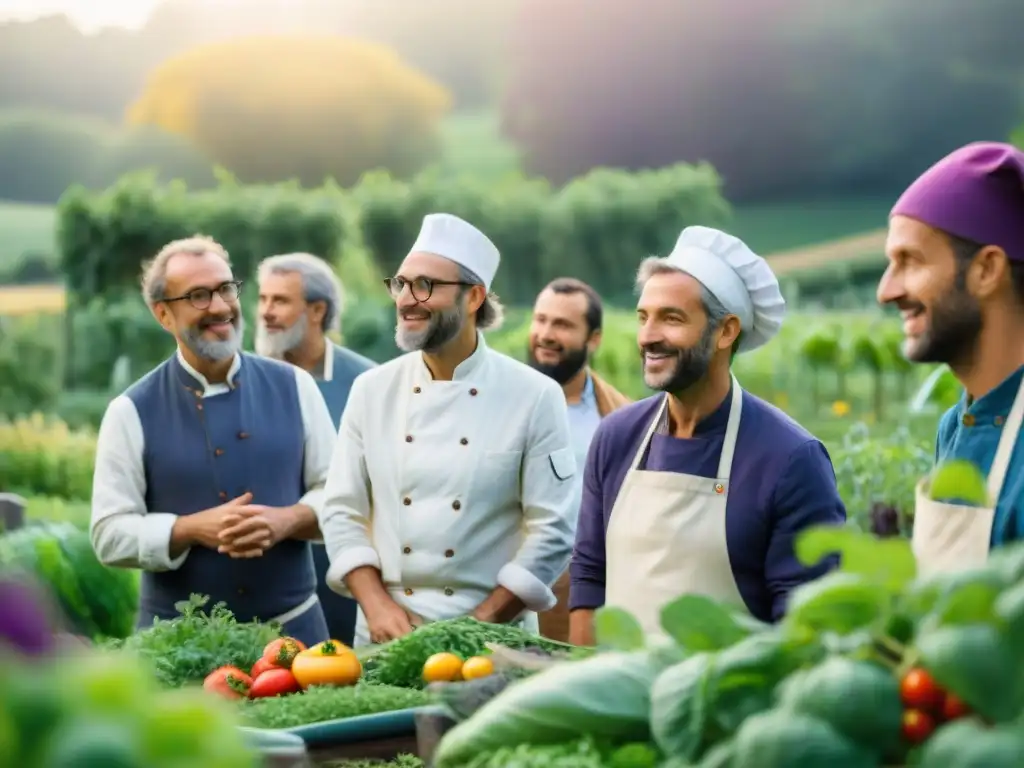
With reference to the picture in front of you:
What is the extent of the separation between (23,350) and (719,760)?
11.9 metres

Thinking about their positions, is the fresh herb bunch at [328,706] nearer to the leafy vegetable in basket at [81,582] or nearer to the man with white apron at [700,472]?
the man with white apron at [700,472]

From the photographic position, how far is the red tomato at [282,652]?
331 centimetres

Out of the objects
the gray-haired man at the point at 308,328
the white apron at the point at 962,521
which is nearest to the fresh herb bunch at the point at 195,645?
the white apron at the point at 962,521

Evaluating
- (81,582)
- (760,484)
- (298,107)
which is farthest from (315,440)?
(298,107)

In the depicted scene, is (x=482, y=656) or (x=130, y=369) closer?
(x=482, y=656)

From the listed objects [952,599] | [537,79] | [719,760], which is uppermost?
[537,79]

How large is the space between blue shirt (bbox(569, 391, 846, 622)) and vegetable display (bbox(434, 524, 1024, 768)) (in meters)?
1.24

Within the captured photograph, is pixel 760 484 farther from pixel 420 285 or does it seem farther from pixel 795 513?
pixel 420 285

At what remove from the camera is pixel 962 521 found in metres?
2.49

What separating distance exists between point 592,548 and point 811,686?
190 cm

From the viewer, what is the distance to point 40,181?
13.7 m

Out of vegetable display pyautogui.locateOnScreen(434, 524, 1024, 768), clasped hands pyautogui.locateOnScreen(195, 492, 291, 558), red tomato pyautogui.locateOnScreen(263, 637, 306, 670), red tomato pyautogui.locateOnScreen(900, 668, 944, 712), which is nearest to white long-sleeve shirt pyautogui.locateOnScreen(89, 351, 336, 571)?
clasped hands pyautogui.locateOnScreen(195, 492, 291, 558)

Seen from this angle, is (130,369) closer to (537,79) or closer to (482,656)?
(537,79)

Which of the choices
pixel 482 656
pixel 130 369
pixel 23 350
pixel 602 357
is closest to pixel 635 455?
pixel 482 656
